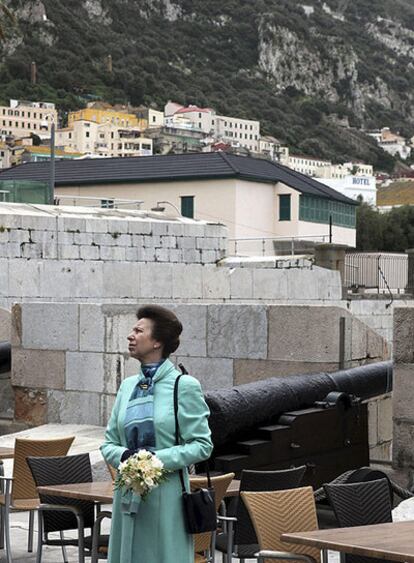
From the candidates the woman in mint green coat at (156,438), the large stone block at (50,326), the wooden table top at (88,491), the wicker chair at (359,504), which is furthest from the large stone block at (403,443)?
the large stone block at (50,326)

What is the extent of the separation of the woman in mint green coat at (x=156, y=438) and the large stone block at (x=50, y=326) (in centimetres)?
698

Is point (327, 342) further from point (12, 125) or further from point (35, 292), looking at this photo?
point (12, 125)

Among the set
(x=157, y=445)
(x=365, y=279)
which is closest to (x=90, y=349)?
(x=157, y=445)

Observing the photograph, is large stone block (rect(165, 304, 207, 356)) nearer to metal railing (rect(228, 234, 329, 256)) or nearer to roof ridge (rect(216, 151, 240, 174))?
metal railing (rect(228, 234, 329, 256))

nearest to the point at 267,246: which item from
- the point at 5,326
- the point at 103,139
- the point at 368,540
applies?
the point at 5,326

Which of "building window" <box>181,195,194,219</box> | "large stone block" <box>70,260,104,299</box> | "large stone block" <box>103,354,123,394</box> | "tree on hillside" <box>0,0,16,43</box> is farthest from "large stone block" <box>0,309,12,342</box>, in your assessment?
"building window" <box>181,195,194,219</box>

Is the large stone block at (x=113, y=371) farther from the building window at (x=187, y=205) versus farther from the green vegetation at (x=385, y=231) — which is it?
the green vegetation at (x=385, y=231)

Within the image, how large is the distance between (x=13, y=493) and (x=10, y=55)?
579 ft

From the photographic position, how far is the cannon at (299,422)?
7.67 metres

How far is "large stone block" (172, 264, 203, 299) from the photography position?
20.0 meters

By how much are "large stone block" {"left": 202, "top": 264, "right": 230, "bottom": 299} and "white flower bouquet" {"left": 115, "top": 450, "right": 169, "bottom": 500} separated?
50.5 ft

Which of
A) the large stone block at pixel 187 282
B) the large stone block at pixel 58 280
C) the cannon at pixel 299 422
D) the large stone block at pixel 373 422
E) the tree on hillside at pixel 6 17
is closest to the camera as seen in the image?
the cannon at pixel 299 422

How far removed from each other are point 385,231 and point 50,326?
68403 millimetres

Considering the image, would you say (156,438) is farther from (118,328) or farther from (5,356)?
(5,356)
